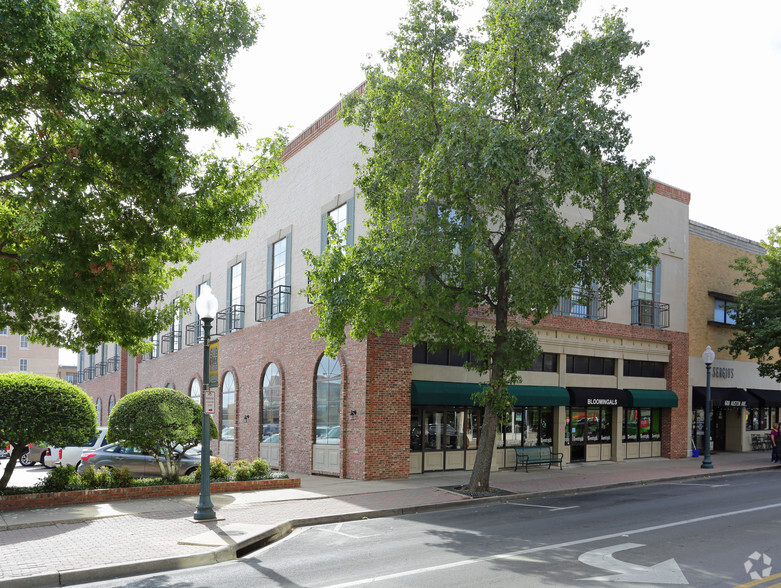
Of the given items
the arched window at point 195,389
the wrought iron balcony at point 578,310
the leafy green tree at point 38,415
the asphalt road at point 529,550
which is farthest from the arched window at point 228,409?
the asphalt road at point 529,550

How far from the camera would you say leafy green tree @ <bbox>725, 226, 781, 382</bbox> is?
27172mm

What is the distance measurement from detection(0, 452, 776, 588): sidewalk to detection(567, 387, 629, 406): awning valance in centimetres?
369

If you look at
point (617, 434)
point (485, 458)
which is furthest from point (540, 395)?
point (485, 458)

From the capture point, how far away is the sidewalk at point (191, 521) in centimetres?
912

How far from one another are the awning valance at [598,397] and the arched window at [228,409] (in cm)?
1352

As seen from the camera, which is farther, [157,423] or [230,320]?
[230,320]

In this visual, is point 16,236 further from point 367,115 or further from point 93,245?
point 367,115

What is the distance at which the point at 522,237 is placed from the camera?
15.3 m

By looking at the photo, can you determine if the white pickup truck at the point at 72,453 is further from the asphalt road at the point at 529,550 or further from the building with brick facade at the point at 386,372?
the asphalt road at the point at 529,550

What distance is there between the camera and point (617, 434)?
1014 inches

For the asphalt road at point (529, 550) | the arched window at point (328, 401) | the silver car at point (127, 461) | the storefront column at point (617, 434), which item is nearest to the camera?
the asphalt road at point (529, 550)

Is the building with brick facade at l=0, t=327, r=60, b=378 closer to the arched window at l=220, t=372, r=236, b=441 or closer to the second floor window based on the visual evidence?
the arched window at l=220, t=372, r=236, b=441

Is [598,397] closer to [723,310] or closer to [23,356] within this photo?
[723,310]

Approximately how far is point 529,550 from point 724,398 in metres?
22.7
